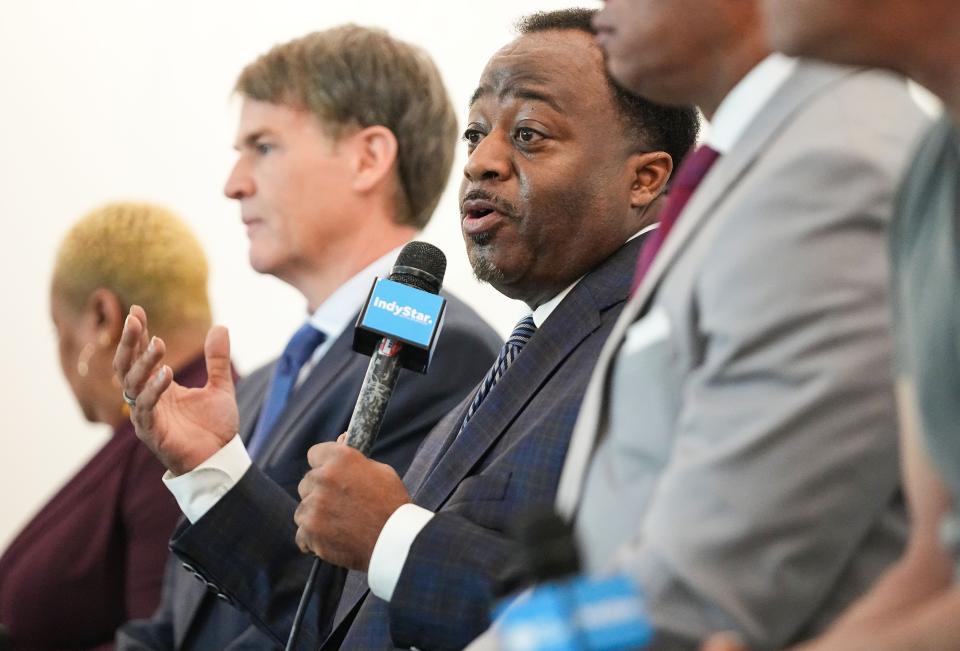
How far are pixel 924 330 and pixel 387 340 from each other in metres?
1.10

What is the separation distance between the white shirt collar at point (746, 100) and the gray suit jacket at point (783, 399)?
7.9 inches

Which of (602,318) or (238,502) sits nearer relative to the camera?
(602,318)

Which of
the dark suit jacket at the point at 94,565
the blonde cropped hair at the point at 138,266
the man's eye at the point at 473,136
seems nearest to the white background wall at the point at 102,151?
the blonde cropped hair at the point at 138,266

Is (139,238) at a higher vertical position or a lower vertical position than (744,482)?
lower

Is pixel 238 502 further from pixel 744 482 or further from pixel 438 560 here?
pixel 744 482

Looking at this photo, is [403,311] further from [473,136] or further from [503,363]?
[473,136]

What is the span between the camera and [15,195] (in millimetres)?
4910

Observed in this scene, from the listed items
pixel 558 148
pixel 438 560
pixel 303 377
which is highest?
pixel 558 148

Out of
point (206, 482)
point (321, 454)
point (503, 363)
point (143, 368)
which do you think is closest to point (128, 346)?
point (143, 368)

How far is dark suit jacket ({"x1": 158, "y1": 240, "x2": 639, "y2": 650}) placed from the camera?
184 centimetres

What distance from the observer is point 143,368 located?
2.27 metres

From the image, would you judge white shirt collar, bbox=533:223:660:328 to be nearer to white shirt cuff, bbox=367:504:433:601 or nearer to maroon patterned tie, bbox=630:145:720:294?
white shirt cuff, bbox=367:504:433:601

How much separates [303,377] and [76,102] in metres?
2.28

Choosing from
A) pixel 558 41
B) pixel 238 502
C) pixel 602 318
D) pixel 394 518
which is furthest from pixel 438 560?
pixel 558 41
